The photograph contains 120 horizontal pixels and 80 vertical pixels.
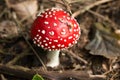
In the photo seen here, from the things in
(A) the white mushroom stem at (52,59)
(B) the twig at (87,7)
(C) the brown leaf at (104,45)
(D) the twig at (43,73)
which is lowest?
(D) the twig at (43,73)

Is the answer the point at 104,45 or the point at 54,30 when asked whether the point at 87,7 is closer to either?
the point at 104,45

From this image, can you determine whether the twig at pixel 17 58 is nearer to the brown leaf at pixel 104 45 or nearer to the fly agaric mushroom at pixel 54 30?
the fly agaric mushroom at pixel 54 30

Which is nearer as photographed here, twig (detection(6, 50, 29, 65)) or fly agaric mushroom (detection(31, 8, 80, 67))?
fly agaric mushroom (detection(31, 8, 80, 67))

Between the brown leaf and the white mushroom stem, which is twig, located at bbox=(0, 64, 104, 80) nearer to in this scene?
the white mushroom stem

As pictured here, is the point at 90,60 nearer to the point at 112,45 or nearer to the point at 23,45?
the point at 112,45

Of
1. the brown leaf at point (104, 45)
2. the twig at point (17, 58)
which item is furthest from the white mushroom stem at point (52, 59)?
the brown leaf at point (104, 45)

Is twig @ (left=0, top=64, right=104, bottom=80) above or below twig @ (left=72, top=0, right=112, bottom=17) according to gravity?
below

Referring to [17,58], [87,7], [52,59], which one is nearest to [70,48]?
[52,59]

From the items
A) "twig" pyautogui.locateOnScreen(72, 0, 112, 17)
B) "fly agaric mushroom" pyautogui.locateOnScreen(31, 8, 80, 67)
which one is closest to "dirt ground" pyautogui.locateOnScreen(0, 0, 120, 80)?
"twig" pyautogui.locateOnScreen(72, 0, 112, 17)
